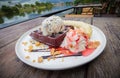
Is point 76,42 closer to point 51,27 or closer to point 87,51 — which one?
point 87,51

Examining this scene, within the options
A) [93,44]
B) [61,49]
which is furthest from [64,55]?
[93,44]

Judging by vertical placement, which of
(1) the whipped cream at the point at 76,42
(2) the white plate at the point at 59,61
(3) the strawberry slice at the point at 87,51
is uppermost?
(1) the whipped cream at the point at 76,42

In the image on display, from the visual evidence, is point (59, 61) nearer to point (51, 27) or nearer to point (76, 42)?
point (76, 42)

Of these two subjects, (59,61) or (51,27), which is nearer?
(59,61)

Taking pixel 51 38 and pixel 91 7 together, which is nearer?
pixel 51 38

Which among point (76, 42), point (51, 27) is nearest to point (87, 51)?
point (76, 42)

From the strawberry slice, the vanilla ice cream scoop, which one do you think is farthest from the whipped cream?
the vanilla ice cream scoop

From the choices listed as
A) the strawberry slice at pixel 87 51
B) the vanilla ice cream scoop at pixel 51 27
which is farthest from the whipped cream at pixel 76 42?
the vanilla ice cream scoop at pixel 51 27

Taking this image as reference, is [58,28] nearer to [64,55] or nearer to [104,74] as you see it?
[64,55]

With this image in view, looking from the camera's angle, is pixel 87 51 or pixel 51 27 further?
pixel 51 27

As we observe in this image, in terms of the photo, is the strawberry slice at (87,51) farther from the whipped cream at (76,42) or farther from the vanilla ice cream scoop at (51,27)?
the vanilla ice cream scoop at (51,27)

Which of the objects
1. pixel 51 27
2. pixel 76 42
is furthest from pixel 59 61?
pixel 51 27
